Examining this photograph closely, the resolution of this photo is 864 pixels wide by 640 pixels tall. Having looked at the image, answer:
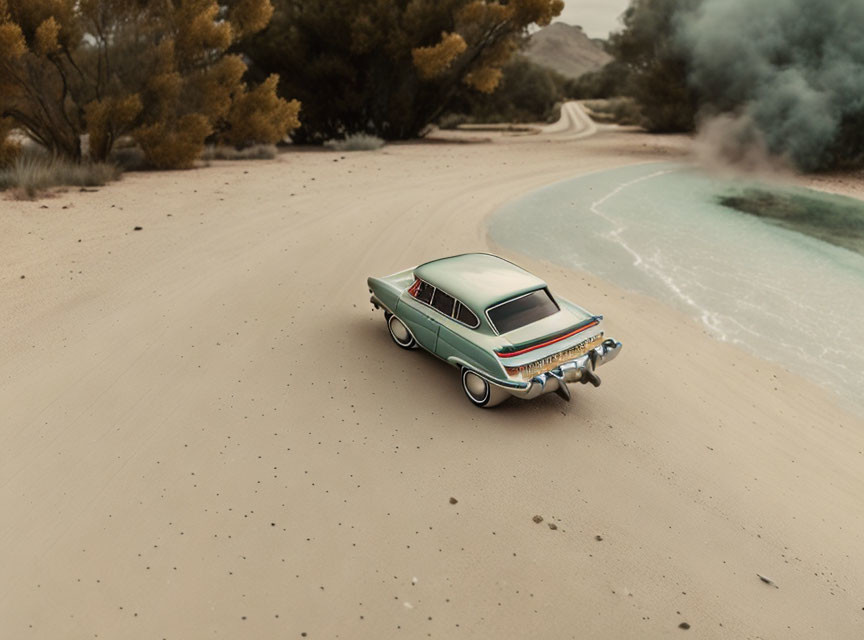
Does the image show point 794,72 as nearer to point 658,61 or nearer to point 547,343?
point 658,61

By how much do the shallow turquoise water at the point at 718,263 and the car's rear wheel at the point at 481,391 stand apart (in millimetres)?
4947

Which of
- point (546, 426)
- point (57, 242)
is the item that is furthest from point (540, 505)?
point (57, 242)

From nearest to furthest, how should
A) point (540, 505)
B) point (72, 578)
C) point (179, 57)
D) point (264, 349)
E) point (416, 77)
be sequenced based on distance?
point (72, 578)
point (540, 505)
point (264, 349)
point (179, 57)
point (416, 77)

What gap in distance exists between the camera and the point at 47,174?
15.6m

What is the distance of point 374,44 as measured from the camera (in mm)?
28406

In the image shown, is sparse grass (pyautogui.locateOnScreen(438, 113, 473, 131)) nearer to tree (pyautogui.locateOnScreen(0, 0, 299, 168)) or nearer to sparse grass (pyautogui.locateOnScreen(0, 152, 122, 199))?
tree (pyautogui.locateOnScreen(0, 0, 299, 168))

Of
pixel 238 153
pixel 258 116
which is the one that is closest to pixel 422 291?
pixel 258 116

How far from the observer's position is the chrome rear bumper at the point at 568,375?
7.06m

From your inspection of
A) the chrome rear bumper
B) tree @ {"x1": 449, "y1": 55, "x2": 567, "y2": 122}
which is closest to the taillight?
the chrome rear bumper

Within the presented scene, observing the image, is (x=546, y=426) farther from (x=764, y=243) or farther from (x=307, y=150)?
(x=307, y=150)

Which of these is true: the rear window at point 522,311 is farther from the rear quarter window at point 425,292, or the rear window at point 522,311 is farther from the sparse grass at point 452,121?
the sparse grass at point 452,121

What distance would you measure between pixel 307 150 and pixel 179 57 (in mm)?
7832

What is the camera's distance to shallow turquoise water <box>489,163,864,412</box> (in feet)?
33.3

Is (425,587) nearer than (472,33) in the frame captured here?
Yes
